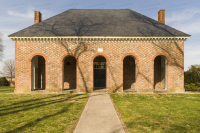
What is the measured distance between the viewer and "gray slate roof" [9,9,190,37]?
1339 cm

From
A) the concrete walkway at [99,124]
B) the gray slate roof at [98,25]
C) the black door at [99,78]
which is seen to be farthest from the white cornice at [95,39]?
the concrete walkway at [99,124]

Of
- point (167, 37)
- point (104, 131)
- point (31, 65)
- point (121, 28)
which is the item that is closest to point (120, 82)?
point (121, 28)

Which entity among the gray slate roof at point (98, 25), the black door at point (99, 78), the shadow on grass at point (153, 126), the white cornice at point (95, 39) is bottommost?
the shadow on grass at point (153, 126)

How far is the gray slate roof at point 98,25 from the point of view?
43.9 feet

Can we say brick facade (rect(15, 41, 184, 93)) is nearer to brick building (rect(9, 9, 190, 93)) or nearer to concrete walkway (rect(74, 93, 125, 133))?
brick building (rect(9, 9, 190, 93))

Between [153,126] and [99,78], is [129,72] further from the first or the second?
[153,126]

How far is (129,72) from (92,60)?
17.2 feet

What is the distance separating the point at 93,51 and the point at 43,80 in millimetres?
7701

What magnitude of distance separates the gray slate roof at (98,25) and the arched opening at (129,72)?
3.53 metres

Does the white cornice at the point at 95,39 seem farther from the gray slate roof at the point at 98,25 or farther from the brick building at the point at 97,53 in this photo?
the gray slate roof at the point at 98,25

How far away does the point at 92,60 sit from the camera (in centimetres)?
1346

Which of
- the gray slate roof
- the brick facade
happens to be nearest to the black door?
the brick facade

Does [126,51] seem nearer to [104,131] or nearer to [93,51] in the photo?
[93,51]

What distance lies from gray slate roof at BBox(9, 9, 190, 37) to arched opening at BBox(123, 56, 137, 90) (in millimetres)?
3531
